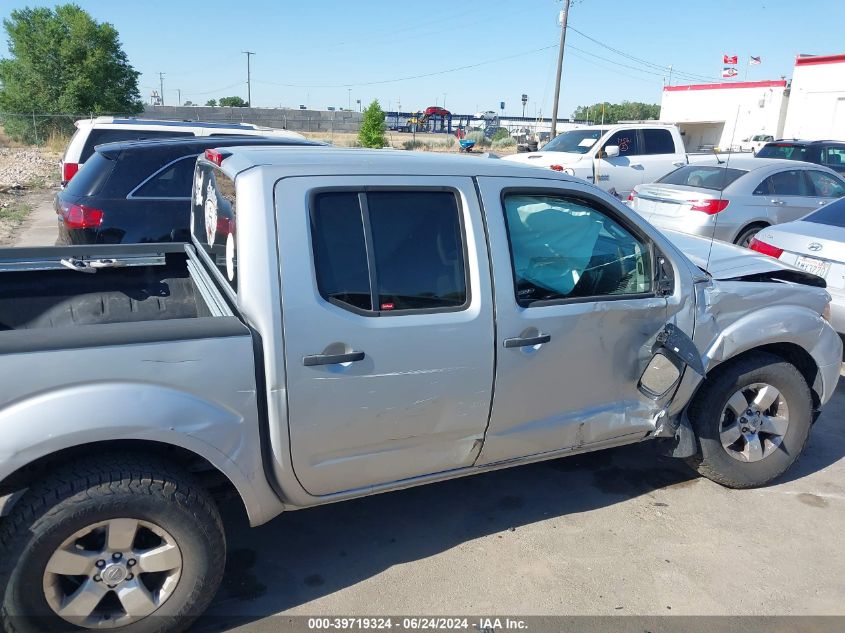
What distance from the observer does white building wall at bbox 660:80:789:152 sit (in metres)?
35.5

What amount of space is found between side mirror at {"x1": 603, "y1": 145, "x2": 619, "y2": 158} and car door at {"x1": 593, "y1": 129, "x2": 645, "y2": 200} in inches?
1.5

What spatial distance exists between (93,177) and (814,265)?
665 cm

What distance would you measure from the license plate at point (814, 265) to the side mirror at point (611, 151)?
739 cm

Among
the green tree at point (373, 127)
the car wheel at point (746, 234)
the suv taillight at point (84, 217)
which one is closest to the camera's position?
the suv taillight at point (84, 217)

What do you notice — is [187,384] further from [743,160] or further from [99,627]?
[743,160]

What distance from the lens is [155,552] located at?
2.49m

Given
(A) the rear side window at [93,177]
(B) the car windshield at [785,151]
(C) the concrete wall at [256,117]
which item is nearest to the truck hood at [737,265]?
(A) the rear side window at [93,177]

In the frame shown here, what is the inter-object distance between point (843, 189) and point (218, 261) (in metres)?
10.0

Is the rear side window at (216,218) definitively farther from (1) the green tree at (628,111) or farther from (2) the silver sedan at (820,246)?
(1) the green tree at (628,111)

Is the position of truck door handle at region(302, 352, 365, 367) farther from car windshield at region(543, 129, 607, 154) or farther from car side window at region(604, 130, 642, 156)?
car side window at region(604, 130, 642, 156)

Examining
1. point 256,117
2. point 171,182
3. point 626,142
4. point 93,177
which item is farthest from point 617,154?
point 256,117

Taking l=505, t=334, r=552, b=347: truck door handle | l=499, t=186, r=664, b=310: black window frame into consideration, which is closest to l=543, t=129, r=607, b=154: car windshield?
l=499, t=186, r=664, b=310: black window frame

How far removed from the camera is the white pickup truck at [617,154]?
43.0 feet

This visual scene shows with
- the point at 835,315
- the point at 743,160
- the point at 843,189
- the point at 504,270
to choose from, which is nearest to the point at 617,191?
the point at 743,160
